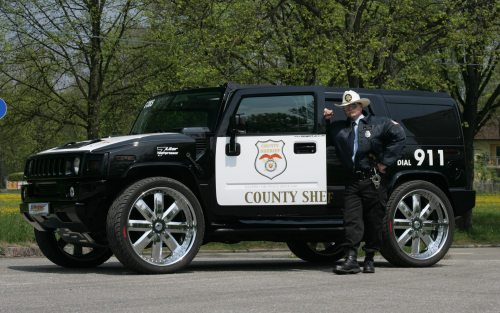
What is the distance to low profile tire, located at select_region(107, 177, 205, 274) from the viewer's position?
9.38 meters

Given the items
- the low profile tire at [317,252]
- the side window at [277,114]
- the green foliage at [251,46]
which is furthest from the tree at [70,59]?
the side window at [277,114]

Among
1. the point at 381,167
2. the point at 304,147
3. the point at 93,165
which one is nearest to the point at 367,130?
the point at 381,167

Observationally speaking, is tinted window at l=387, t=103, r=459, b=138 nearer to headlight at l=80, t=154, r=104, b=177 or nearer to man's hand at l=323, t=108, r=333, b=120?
man's hand at l=323, t=108, r=333, b=120

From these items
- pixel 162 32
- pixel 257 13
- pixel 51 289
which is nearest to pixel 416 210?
pixel 51 289

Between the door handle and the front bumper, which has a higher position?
the door handle

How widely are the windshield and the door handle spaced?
2.90 ft

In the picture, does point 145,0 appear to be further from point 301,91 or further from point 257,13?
point 301,91

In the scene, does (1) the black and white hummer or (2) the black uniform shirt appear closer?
(1) the black and white hummer

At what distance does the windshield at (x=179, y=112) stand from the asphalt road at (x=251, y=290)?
5.13ft

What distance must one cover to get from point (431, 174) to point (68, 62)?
2113 cm

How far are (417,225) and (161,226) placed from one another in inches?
117

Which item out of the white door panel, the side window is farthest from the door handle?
the side window

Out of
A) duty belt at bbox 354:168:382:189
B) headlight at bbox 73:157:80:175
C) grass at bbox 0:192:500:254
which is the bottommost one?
grass at bbox 0:192:500:254

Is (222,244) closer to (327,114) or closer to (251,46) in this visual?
(251,46)
